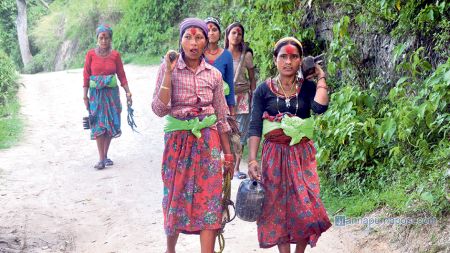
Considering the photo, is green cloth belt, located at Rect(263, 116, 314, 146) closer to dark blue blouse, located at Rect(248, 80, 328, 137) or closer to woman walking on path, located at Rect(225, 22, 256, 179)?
dark blue blouse, located at Rect(248, 80, 328, 137)

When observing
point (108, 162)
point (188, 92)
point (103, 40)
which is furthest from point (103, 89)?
point (188, 92)

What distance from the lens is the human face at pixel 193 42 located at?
14.1 feet

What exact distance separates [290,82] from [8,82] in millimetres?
12160

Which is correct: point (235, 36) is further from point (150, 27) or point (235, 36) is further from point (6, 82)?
point (150, 27)

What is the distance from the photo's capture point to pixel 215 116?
4.44 meters

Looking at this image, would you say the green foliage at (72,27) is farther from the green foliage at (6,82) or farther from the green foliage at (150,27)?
the green foliage at (6,82)

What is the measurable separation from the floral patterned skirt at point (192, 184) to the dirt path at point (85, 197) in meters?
0.83

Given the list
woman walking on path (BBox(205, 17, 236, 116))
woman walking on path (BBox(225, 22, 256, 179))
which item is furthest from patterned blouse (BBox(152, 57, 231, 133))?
woman walking on path (BBox(225, 22, 256, 179))

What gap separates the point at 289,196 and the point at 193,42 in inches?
48.9

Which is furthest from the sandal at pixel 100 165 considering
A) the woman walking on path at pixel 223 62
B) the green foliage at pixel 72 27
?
the green foliage at pixel 72 27

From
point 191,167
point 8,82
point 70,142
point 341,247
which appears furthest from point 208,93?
point 8,82

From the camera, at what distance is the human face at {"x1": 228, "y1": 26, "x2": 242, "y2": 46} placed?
6.93 meters

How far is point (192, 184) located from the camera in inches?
170

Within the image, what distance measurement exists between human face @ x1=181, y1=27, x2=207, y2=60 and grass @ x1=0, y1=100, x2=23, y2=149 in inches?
243
